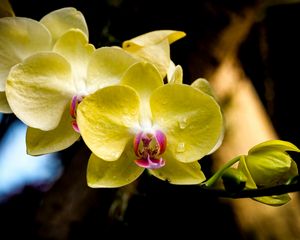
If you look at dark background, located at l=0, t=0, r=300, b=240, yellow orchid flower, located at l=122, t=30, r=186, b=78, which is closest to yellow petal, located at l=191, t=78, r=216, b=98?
yellow orchid flower, located at l=122, t=30, r=186, b=78

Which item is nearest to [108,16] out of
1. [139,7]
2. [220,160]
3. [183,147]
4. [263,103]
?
[139,7]

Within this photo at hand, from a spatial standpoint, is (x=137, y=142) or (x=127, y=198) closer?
(x=137, y=142)

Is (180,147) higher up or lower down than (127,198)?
higher up

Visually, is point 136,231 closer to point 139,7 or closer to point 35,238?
point 35,238

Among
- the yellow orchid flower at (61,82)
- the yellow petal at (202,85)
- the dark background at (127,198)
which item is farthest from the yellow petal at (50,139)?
the dark background at (127,198)

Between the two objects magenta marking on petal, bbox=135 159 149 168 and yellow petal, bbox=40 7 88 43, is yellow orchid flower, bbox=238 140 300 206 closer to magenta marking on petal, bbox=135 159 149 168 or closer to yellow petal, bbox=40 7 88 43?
magenta marking on petal, bbox=135 159 149 168

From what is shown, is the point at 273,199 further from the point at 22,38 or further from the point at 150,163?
the point at 22,38

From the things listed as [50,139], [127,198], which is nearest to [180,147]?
[50,139]
